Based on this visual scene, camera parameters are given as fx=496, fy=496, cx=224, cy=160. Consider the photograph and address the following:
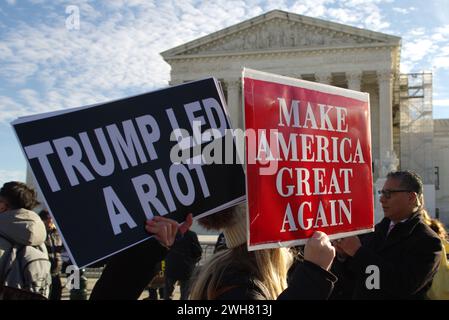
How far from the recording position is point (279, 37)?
39.2 m

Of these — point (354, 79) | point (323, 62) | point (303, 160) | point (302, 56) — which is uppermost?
point (302, 56)

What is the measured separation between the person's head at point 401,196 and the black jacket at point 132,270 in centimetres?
194

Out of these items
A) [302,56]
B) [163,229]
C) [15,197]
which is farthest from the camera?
[302,56]

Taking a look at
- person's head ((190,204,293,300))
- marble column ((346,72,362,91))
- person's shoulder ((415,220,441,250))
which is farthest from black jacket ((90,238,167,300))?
marble column ((346,72,362,91))

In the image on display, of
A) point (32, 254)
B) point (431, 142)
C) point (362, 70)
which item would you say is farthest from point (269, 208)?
point (431, 142)

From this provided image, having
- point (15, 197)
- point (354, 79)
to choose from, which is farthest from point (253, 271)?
point (354, 79)

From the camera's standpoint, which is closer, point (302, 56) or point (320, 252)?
point (320, 252)

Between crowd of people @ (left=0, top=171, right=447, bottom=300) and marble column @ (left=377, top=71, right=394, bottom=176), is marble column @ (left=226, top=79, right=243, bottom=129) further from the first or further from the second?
crowd of people @ (left=0, top=171, right=447, bottom=300)

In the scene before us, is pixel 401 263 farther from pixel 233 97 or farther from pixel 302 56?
pixel 302 56

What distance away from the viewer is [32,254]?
3.68m

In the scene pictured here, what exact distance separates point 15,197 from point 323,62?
119 feet

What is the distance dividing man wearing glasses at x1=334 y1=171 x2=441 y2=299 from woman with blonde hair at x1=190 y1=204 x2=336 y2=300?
0.88 metres

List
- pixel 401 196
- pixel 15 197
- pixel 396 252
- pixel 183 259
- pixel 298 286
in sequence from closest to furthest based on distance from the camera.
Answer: pixel 298 286
pixel 396 252
pixel 401 196
pixel 15 197
pixel 183 259

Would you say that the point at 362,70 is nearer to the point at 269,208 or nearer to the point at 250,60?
the point at 250,60
